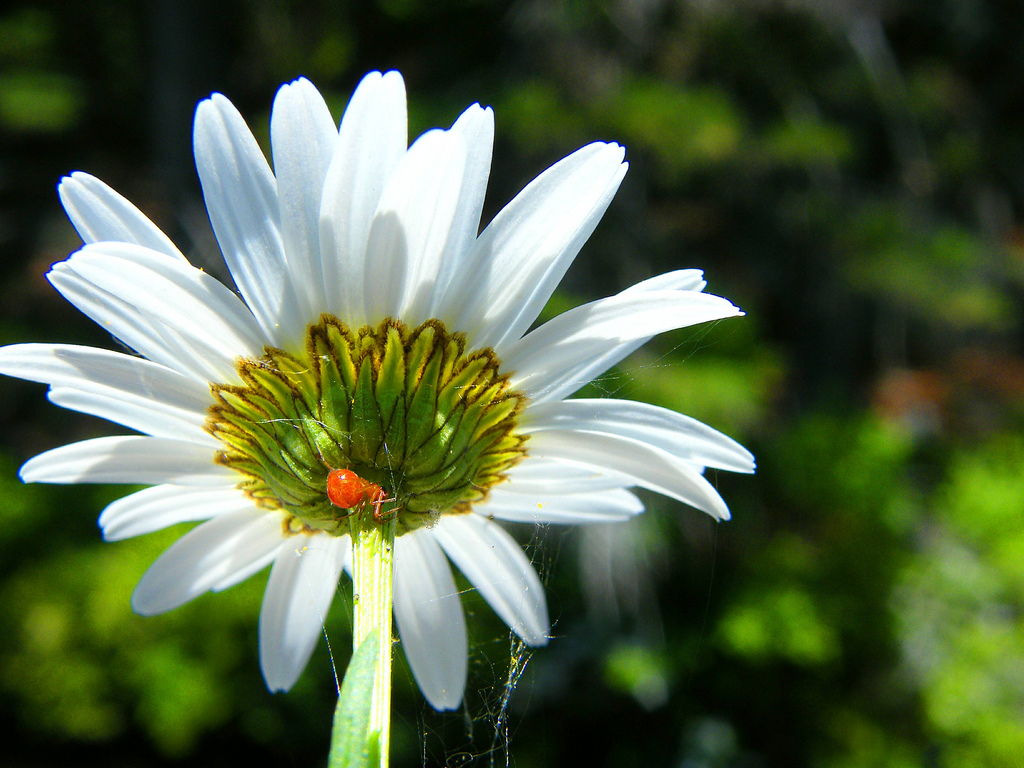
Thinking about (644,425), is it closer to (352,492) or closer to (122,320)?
(352,492)

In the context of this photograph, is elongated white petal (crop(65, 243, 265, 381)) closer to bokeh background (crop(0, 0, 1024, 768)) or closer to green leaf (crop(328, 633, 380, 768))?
green leaf (crop(328, 633, 380, 768))

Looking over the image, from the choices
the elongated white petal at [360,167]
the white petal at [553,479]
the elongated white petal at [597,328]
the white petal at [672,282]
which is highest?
the elongated white petal at [360,167]

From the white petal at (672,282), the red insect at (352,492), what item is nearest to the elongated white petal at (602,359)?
the white petal at (672,282)

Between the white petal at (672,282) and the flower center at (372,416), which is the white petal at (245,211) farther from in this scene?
the white petal at (672,282)

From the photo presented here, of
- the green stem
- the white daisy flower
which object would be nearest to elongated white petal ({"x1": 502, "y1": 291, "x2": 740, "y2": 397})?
the white daisy flower

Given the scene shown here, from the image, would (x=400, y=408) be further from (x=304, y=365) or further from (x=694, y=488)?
(x=694, y=488)

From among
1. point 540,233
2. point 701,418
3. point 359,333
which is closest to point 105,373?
point 359,333
